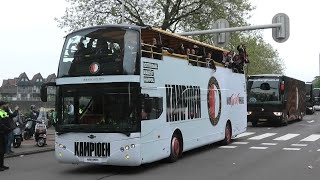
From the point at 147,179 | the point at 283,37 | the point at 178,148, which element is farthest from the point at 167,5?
the point at 147,179

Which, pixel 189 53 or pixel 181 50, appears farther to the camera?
pixel 189 53

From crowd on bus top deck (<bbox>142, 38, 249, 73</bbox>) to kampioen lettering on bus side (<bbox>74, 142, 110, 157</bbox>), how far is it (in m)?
2.46

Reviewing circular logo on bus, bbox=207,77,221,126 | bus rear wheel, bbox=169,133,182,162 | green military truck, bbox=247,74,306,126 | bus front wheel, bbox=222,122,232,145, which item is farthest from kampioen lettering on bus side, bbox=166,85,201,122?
green military truck, bbox=247,74,306,126

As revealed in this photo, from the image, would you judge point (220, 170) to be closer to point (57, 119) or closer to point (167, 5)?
point (57, 119)

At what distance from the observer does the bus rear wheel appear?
13.8 m

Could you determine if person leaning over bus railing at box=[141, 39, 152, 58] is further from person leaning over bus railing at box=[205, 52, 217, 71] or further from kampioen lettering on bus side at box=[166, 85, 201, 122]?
person leaning over bus railing at box=[205, 52, 217, 71]

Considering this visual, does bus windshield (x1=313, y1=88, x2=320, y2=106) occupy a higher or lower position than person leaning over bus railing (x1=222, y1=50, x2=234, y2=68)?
lower

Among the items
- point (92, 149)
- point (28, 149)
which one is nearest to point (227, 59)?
point (28, 149)

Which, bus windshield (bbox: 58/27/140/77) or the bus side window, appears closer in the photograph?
bus windshield (bbox: 58/27/140/77)

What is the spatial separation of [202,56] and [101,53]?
5.43m

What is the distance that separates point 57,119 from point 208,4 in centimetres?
2789

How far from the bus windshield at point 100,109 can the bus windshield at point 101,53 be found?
37 cm

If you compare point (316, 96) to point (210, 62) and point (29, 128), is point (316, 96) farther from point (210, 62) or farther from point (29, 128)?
point (29, 128)

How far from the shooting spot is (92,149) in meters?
11.8
